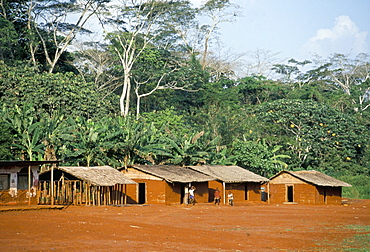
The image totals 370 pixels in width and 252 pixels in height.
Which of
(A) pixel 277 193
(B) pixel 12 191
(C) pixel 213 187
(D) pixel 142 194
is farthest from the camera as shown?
(A) pixel 277 193

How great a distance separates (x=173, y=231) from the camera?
1817 centimetres

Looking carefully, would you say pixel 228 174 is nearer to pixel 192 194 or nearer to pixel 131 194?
pixel 192 194

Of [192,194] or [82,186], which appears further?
[192,194]

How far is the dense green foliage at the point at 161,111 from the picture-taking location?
103 feet

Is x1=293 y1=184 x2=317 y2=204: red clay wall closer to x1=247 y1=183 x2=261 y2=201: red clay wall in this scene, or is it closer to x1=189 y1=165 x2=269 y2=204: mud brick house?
x1=189 y1=165 x2=269 y2=204: mud brick house

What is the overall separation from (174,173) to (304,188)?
964 centimetres

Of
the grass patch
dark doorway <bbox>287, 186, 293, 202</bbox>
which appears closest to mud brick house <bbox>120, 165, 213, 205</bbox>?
dark doorway <bbox>287, 186, 293, 202</bbox>

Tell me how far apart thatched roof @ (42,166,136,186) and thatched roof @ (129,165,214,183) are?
1.60 metres

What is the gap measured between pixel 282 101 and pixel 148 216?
28.0 meters

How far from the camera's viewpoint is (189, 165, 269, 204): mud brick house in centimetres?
3359

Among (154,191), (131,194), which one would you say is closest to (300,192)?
(154,191)

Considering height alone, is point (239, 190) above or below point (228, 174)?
below

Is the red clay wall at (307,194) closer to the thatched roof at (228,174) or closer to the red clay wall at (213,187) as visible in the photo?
the thatched roof at (228,174)

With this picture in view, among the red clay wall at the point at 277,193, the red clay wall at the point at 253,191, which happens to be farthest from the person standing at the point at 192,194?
the red clay wall at the point at 277,193
